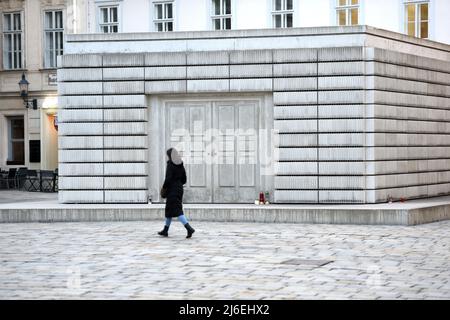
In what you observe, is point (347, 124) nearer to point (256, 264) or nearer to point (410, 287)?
point (256, 264)

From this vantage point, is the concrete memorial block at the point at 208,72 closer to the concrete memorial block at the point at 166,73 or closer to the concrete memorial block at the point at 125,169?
the concrete memorial block at the point at 166,73

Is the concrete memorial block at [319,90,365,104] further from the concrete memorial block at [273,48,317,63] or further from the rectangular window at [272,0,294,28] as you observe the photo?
the rectangular window at [272,0,294,28]

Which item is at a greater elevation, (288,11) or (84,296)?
(288,11)

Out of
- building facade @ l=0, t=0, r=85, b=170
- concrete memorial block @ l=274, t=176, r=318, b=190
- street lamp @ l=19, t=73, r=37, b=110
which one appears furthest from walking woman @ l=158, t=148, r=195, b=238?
street lamp @ l=19, t=73, r=37, b=110

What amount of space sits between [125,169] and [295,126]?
4.12 m

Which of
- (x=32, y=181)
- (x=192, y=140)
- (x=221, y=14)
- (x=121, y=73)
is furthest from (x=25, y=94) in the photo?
(x=192, y=140)

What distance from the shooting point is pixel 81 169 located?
22.2 meters

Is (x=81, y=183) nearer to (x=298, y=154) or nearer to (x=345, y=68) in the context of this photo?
(x=298, y=154)

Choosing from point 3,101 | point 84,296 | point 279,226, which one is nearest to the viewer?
point 84,296

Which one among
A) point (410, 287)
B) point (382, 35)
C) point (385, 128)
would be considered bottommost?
point (410, 287)

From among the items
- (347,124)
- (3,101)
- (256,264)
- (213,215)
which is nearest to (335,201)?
(347,124)

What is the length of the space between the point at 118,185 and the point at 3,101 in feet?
62.4

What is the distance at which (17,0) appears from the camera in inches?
1561

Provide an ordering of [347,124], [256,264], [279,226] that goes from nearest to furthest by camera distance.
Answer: [256,264] → [279,226] → [347,124]
